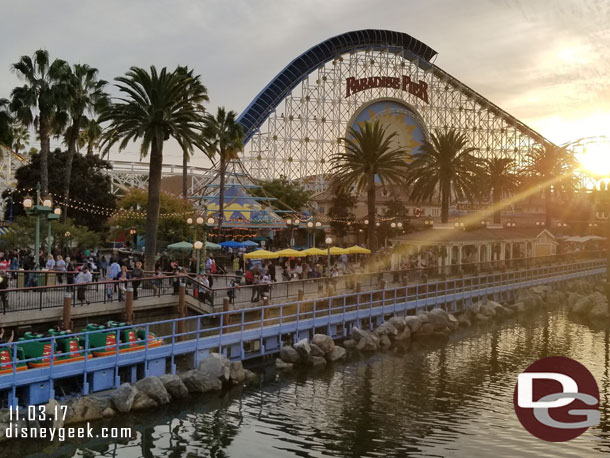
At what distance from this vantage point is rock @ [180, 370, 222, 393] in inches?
894

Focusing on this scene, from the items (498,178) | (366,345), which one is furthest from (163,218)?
(498,178)

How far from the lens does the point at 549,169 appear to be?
7750cm

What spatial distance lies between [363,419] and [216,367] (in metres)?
6.05

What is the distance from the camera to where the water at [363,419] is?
1805 cm

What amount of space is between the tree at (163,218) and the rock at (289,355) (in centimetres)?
2122

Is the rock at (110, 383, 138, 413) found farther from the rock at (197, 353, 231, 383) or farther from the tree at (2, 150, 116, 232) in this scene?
the tree at (2, 150, 116, 232)

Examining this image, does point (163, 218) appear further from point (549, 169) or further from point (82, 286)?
point (549, 169)

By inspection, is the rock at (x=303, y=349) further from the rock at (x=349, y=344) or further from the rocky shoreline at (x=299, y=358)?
the rock at (x=349, y=344)

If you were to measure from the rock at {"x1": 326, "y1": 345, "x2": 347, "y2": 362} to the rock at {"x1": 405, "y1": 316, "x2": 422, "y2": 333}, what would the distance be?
6447 millimetres

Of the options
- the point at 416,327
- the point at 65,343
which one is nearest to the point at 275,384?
the point at 65,343

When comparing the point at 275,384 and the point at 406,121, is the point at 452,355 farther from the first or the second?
the point at 406,121

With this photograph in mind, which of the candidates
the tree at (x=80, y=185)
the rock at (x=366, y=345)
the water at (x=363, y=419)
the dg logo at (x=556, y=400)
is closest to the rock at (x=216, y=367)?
the water at (x=363, y=419)

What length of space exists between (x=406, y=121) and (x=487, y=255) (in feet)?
192

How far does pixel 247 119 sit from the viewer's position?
94.5 m
